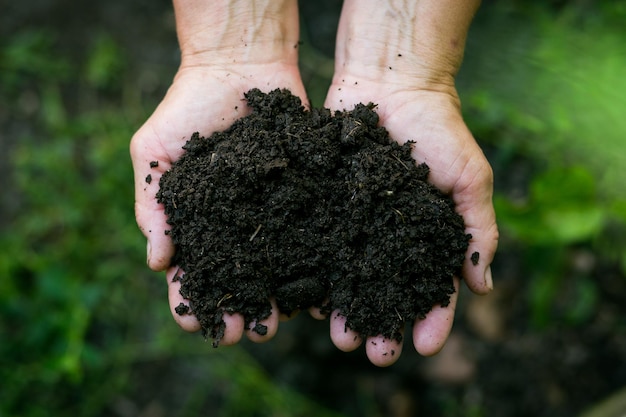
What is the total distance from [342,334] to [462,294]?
127cm

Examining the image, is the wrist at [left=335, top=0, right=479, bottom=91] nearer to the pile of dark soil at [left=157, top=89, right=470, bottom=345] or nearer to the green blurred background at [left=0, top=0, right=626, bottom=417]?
the pile of dark soil at [left=157, top=89, right=470, bottom=345]

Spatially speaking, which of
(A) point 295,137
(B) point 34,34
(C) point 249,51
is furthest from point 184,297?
(B) point 34,34

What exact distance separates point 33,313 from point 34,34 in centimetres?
189

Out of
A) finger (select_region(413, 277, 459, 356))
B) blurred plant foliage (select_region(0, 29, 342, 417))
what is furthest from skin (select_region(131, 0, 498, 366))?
blurred plant foliage (select_region(0, 29, 342, 417))

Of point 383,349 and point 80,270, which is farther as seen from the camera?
point 80,270

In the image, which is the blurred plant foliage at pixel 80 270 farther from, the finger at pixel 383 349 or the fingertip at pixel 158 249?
the finger at pixel 383 349

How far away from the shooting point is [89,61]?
3635 millimetres

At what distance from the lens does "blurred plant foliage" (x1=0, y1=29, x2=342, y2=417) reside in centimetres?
271

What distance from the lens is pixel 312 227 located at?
195cm

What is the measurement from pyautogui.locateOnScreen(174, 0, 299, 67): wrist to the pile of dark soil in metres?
0.31

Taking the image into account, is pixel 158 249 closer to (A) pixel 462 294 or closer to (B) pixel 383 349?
(B) pixel 383 349

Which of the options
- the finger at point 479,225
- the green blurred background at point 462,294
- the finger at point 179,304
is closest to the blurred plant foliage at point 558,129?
the green blurred background at point 462,294

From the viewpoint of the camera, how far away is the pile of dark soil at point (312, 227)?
1.88m

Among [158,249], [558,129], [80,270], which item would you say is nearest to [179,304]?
[158,249]
